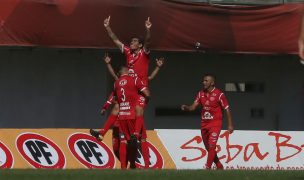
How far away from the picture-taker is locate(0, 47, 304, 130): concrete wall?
70.3 feet

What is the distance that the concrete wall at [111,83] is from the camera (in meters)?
21.4

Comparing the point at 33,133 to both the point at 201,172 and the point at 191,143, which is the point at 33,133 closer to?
the point at 191,143

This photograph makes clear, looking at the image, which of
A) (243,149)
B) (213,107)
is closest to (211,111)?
(213,107)

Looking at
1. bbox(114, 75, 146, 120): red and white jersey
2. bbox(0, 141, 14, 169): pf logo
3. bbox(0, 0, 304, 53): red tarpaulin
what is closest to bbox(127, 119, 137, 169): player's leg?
bbox(114, 75, 146, 120): red and white jersey

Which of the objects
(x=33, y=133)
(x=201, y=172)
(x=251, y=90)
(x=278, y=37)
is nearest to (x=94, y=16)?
(x=33, y=133)

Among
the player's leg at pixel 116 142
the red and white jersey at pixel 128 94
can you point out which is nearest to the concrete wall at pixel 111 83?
the player's leg at pixel 116 142

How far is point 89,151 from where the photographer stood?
18047 millimetres

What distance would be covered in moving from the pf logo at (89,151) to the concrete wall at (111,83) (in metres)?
3.62

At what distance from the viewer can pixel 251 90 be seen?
23625 mm

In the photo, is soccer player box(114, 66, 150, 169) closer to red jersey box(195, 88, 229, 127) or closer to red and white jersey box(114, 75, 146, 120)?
red and white jersey box(114, 75, 146, 120)

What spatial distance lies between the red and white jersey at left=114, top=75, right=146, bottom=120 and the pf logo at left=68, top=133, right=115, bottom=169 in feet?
12.7

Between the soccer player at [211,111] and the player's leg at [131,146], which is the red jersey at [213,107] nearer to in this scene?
the soccer player at [211,111]

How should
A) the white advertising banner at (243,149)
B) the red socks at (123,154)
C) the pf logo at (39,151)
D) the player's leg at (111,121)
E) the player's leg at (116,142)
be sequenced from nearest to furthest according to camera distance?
the red socks at (123,154) < the player's leg at (116,142) < the player's leg at (111,121) < the pf logo at (39,151) < the white advertising banner at (243,149)

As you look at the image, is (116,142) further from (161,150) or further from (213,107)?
(161,150)
